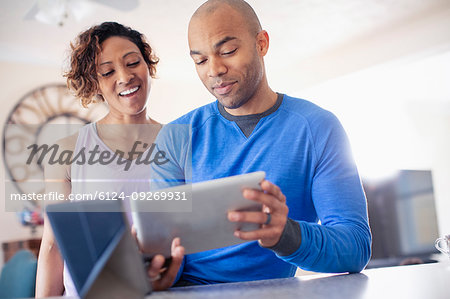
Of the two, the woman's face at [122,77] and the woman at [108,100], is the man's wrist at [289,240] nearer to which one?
the woman at [108,100]

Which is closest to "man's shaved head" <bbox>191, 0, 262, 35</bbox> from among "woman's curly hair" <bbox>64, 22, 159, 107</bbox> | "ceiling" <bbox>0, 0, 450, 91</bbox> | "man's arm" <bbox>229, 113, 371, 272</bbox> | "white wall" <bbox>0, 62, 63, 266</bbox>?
"man's arm" <bbox>229, 113, 371, 272</bbox>

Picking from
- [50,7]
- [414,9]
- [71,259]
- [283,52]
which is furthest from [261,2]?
[71,259]

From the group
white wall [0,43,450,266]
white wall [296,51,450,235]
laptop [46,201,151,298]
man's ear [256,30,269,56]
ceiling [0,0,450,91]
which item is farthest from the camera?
white wall [296,51,450,235]

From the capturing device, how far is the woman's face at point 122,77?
1.60 meters

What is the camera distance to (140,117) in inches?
65.4

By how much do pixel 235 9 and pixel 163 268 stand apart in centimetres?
80

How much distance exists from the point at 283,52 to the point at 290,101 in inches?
126

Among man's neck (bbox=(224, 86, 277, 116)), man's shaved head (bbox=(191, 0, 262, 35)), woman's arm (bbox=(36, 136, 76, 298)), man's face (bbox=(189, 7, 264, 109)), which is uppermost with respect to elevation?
man's shaved head (bbox=(191, 0, 262, 35))

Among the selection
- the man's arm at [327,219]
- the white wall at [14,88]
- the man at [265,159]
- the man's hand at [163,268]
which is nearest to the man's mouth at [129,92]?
the man at [265,159]

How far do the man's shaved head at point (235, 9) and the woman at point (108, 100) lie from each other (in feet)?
1.52

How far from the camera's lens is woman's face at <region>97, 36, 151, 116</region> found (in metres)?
1.60

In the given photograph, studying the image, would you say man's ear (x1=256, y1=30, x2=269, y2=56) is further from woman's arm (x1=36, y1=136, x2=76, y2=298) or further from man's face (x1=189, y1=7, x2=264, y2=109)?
woman's arm (x1=36, y1=136, x2=76, y2=298)

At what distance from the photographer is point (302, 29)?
12.3 feet

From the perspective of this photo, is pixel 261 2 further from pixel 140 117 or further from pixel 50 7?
pixel 140 117
